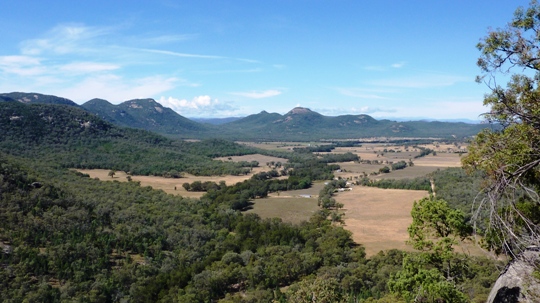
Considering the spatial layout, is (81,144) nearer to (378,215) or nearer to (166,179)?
(166,179)

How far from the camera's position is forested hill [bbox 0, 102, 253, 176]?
417ft

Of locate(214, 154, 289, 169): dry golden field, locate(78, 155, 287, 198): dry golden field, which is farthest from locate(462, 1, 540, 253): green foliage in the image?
locate(214, 154, 289, 169): dry golden field

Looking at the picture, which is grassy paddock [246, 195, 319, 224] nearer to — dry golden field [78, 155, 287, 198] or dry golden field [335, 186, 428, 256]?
dry golden field [335, 186, 428, 256]

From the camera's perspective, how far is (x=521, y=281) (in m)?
9.98

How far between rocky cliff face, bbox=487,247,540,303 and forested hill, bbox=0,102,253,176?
4687 inches

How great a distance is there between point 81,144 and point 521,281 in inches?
6346

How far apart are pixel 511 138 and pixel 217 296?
113 ft

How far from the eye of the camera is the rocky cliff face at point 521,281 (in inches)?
349

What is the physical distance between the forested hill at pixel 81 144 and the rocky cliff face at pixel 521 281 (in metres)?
119

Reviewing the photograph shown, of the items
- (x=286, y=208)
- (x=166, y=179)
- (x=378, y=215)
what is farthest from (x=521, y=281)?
(x=166, y=179)

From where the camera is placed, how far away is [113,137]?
6668 inches

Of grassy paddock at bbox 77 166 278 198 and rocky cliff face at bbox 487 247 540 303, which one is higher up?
rocky cliff face at bbox 487 247 540 303

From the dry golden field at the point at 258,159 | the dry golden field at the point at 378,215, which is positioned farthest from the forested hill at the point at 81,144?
the dry golden field at the point at 378,215

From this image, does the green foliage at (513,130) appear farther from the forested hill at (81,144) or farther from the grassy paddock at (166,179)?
the forested hill at (81,144)
